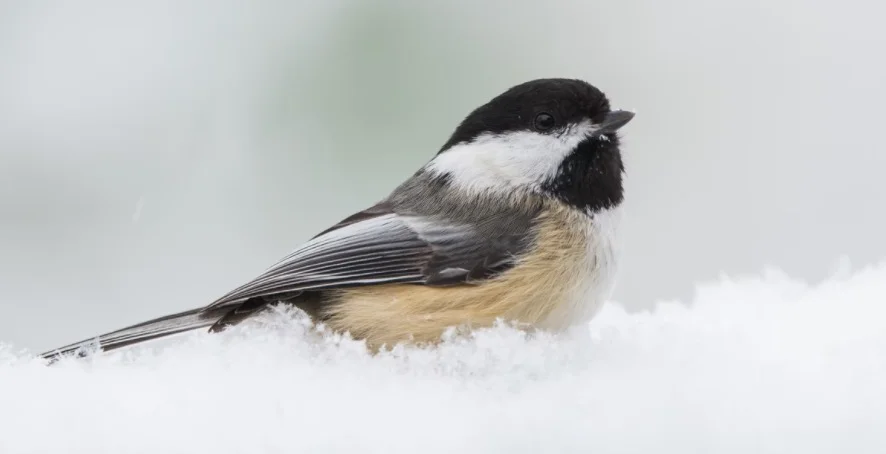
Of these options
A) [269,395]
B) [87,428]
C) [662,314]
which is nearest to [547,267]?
[662,314]

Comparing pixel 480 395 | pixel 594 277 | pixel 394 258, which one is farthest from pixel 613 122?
pixel 480 395

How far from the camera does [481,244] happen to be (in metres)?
1.65

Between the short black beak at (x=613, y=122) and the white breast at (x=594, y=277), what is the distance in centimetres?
17

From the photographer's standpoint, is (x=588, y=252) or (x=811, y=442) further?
(x=588, y=252)

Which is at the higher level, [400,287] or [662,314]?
[400,287]

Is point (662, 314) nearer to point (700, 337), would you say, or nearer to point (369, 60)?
point (700, 337)

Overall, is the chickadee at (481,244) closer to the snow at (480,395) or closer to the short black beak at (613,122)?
the short black beak at (613,122)

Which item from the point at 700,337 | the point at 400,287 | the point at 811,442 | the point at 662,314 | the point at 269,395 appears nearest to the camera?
the point at 811,442

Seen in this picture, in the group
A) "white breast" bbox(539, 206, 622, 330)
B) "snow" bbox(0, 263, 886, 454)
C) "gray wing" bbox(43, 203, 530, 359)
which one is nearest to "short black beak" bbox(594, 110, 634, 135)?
"white breast" bbox(539, 206, 622, 330)

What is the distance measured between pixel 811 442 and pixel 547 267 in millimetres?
724

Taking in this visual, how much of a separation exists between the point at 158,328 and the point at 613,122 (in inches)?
39.3

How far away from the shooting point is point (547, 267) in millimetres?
1611

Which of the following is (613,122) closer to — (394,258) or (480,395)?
(394,258)

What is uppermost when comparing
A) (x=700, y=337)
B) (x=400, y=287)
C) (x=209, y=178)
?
(x=209, y=178)
